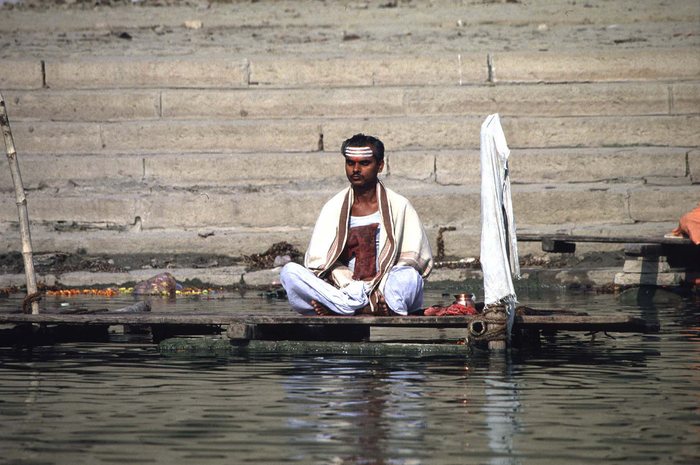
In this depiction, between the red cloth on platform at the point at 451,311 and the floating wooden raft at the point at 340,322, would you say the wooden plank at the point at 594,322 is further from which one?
the red cloth on platform at the point at 451,311

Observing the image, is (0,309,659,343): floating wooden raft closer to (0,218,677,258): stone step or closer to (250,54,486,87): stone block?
(0,218,677,258): stone step

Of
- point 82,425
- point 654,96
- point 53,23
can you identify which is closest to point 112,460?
point 82,425

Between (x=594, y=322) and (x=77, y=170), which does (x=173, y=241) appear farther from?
(x=594, y=322)

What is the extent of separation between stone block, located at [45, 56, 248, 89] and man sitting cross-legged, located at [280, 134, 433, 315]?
7938mm

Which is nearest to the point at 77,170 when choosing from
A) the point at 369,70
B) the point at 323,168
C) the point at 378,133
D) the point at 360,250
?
the point at 323,168

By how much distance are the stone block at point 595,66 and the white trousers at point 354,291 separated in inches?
317

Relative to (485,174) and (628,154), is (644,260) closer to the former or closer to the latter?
(628,154)

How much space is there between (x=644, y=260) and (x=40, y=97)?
7608 millimetres

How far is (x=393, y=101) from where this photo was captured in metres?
16.1

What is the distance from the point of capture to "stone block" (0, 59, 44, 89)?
17094 millimetres

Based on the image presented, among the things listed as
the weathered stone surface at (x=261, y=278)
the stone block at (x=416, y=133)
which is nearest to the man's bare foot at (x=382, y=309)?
the weathered stone surface at (x=261, y=278)

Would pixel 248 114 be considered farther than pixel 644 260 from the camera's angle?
Yes

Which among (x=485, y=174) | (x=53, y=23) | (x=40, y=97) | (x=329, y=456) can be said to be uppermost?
(x=53, y=23)

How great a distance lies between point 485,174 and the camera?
8297 mm
